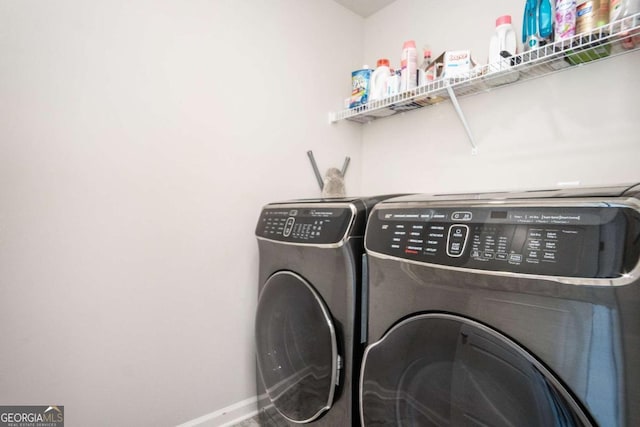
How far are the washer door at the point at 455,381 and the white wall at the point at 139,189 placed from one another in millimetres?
941

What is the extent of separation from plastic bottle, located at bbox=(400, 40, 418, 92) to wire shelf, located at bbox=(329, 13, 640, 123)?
64mm

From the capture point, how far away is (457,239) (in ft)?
2.57

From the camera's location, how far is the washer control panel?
1130 mm

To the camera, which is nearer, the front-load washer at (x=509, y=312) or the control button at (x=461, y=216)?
the front-load washer at (x=509, y=312)

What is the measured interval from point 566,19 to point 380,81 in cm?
83

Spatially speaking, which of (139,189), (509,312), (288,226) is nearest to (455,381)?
(509,312)

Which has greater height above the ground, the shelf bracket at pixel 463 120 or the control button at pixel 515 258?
the shelf bracket at pixel 463 120

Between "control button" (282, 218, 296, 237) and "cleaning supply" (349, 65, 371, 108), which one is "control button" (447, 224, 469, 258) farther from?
"cleaning supply" (349, 65, 371, 108)

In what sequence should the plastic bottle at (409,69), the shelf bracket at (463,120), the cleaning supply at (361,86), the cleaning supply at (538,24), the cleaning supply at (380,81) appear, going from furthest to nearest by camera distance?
1. the cleaning supply at (361,86)
2. the cleaning supply at (380,81)
3. the plastic bottle at (409,69)
4. the shelf bracket at (463,120)
5. the cleaning supply at (538,24)

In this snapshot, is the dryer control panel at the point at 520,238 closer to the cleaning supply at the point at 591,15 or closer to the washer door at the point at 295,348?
the washer door at the point at 295,348

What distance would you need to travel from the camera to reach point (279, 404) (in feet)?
4.53

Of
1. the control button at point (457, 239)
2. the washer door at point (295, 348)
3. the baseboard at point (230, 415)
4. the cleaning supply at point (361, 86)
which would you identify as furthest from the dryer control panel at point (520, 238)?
the baseboard at point (230, 415)

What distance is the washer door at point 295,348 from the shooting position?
3.70ft

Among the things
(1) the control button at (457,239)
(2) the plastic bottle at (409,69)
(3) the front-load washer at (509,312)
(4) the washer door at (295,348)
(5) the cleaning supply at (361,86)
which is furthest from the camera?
(5) the cleaning supply at (361,86)
